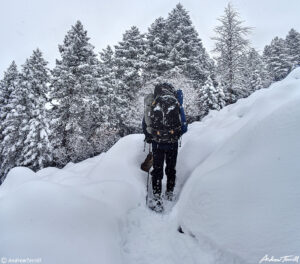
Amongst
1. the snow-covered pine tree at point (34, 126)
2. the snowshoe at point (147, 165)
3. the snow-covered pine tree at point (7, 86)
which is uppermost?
the snow-covered pine tree at point (7, 86)

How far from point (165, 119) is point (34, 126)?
17.7 m

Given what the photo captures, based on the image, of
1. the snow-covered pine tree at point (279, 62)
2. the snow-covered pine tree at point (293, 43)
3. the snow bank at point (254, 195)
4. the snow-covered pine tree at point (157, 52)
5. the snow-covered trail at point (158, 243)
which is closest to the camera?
the snow bank at point (254, 195)

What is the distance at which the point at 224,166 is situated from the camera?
8.51 ft

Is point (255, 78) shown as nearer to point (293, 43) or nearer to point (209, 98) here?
point (209, 98)

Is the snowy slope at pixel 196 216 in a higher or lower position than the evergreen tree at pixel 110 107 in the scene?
lower

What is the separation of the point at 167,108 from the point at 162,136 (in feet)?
1.71

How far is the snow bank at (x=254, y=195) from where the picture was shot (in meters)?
1.60

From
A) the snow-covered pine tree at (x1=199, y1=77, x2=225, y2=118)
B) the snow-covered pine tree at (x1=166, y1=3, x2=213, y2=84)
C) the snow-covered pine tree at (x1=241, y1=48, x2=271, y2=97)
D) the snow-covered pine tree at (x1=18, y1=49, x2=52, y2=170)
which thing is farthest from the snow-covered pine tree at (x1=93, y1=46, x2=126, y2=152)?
the snow-covered pine tree at (x1=241, y1=48, x2=271, y2=97)

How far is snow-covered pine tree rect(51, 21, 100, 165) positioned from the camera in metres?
18.6

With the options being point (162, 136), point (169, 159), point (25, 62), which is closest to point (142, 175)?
point (169, 159)

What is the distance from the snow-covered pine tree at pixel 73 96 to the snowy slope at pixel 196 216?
16.7 m

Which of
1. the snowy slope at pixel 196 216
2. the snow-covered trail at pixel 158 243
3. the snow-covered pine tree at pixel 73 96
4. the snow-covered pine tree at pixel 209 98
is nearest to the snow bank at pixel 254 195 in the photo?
the snowy slope at pixel 196 216

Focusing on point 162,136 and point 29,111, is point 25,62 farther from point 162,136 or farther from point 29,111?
point 162,136

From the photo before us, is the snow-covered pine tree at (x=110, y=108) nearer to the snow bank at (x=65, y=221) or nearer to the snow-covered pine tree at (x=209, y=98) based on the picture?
the snow-covered pine tree at (x=209, y=98)
